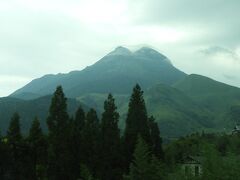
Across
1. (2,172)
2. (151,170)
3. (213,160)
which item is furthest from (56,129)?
(213,160)

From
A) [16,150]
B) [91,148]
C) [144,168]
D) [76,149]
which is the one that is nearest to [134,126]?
[91,148]

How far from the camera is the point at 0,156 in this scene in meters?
60.9

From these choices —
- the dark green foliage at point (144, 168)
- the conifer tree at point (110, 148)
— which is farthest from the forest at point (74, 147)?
the dark green foliage at point (144, 168)

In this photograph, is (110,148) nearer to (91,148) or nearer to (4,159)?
(91,148)

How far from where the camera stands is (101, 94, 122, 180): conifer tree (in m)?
52.7

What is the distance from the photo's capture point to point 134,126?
5597cm

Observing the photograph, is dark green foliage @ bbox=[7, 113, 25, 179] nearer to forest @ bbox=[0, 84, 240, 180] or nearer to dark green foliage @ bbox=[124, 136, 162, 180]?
forest @ bbox=[0, 84, 240, 180]

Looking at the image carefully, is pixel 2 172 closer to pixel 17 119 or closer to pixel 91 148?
pixel 17 119

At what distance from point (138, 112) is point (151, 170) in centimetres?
3663

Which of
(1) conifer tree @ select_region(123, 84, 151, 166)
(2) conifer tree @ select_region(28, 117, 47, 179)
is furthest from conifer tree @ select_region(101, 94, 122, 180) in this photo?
(2) conifer tree @ select_region(28, 117, 47, 179)

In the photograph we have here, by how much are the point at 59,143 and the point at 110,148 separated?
249 inches

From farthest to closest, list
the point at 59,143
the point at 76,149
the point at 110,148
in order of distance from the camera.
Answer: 1. the point at 76,149
2. the point at 59,143
3. the point at 110,148

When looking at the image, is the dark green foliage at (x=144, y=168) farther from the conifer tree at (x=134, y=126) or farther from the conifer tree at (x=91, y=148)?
the conifer tree at (x=134, y=126)

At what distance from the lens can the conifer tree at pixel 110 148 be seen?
52.7m
